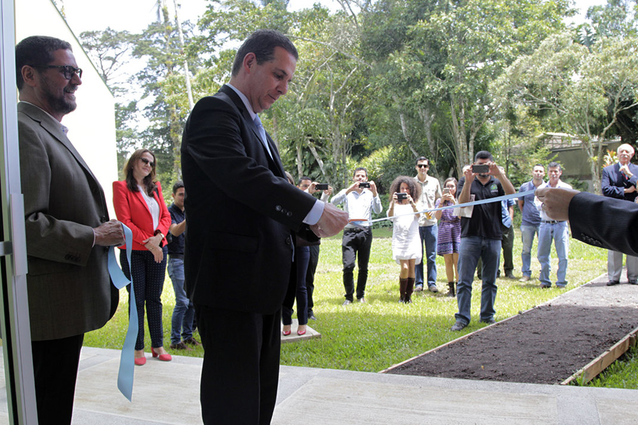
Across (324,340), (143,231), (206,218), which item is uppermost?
(206,218)

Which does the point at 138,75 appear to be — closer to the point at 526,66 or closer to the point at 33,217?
the point at 526,66

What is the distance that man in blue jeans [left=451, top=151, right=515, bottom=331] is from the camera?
5914mm

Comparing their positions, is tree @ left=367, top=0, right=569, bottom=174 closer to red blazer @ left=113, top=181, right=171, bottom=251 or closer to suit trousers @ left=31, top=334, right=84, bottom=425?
red blazer @ left=113, top=181, right=171, bottom=251

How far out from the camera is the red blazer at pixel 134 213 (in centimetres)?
465

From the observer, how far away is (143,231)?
471cm

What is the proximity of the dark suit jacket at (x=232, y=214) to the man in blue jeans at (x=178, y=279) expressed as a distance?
359cm

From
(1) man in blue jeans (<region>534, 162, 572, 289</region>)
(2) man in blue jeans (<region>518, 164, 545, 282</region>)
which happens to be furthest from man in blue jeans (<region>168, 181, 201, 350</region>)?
(2) man in blue jeans (<region>518, 164, 545, 282</region>)

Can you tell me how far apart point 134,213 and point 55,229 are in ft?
9.76

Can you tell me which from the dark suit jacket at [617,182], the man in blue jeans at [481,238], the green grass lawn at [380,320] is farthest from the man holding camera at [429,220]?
the dark suit jacket at [617,182]

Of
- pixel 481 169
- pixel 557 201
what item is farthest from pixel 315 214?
pixel 481 169

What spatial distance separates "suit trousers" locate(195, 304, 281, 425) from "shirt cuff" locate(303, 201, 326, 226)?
1.41ft

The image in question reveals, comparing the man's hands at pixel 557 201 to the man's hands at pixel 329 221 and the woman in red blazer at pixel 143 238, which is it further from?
the woman in red blazer at pixel 143 238

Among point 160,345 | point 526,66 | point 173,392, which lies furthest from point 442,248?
point 526,66

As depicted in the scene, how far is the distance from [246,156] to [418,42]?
74.1ft
